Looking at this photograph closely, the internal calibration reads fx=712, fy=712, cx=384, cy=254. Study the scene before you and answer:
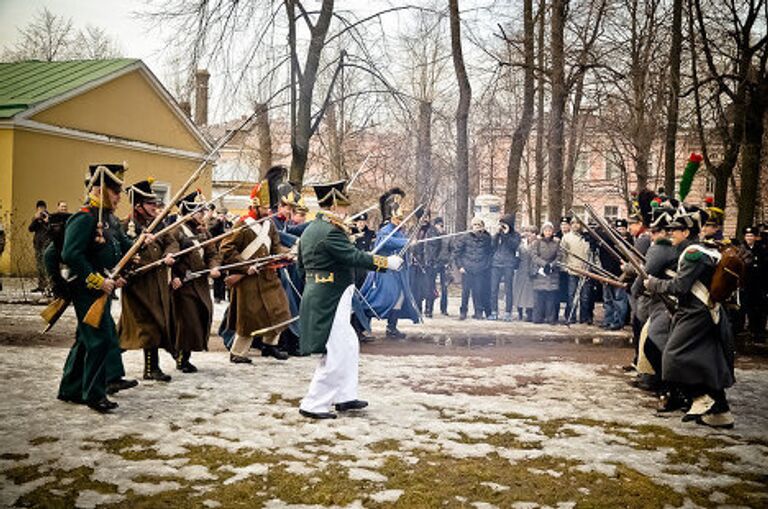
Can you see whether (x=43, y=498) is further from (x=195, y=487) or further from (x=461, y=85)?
(x=461, y=85)

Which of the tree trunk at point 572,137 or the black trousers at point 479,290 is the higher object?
the tree trunk at point 572,137

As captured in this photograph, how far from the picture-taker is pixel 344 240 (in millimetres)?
6539

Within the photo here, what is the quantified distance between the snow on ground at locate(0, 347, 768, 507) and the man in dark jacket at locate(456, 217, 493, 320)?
6.45 m

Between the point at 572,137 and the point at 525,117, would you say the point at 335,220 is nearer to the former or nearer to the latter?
the point at 525,117

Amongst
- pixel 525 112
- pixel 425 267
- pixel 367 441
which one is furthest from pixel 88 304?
pixel 525 112

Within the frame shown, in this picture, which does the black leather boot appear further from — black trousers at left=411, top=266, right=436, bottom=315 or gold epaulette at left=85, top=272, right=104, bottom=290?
black trousers at left=411, top=266, right=436, bottom=315

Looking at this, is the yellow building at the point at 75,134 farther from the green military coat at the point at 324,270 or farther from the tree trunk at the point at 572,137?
the green military coat at the point at 324,270

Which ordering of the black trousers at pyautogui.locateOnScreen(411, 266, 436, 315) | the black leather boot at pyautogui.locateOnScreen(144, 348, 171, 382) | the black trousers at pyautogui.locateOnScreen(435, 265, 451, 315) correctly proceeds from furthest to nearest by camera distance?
the black trousers at pyautogui.locateOnScreen(435, 265, 451, 315)
the black trousers at pyautogui.locateOnScreen(411, 266, 436, 315)
the black leather boot at pyautogui.locateOnScreen(144, 348, 171, 382)

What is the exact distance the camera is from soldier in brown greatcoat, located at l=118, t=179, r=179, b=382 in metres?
7.27

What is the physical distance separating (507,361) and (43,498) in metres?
6.34

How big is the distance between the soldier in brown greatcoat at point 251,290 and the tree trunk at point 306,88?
7.34 meters

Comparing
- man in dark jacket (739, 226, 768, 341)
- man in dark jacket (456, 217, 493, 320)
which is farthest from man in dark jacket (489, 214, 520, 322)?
man in dark jacket (739, 226, 768, 341)

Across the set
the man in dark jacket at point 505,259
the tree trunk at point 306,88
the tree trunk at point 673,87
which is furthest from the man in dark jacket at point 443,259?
the tree trunk at point 673,87

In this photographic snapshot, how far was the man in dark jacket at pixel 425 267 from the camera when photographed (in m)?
14.7
